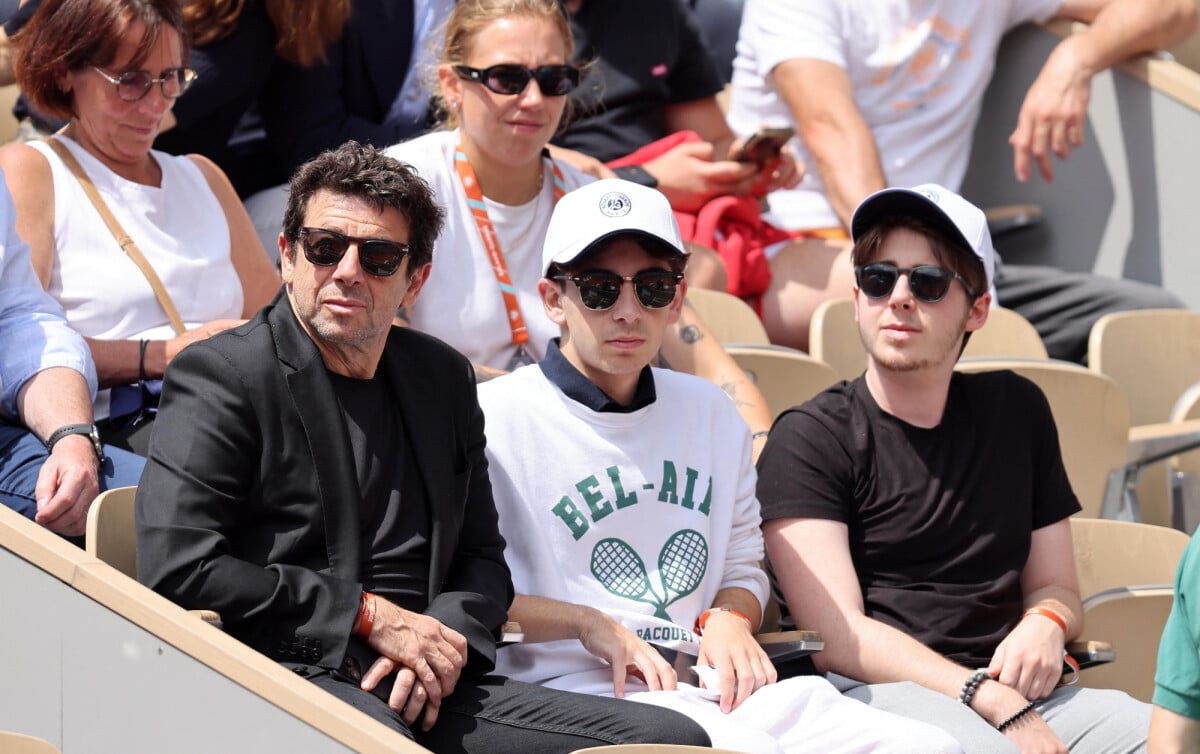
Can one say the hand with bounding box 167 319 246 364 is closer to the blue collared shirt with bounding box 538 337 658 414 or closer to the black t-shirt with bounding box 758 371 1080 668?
the blue collared shirt with bounding box 538 337 658 414

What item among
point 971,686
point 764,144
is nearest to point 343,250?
point 971,686

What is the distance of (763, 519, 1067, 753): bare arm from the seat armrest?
21cm

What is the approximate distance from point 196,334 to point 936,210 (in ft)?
5.32

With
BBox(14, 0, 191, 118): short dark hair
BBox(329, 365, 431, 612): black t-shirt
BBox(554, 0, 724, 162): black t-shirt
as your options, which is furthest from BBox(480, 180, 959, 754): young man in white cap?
BBox(554, 0, 724, 162): black t-shirt

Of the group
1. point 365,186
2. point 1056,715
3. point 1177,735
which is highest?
point 365,186

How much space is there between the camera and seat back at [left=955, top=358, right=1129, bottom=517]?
413cm

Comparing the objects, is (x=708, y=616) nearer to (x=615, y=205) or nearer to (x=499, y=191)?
(x=615, y=205)

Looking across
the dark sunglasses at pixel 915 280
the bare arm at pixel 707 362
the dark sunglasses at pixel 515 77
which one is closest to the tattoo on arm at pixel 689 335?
the bare arm at pixel 707 362

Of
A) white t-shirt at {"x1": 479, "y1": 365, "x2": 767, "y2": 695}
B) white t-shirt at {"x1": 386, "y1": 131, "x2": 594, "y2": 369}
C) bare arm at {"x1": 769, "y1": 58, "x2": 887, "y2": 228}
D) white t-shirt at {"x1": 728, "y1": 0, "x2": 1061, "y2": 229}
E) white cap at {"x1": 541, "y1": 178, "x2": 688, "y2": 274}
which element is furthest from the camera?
white t-shirt at {"x1": 728, "y1": 0, "x2": 1061, "y2": 229}

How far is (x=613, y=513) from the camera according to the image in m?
3.03

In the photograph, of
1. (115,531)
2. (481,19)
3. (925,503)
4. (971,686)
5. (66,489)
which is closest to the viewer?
(115,531)

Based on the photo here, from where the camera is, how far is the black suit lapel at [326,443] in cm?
261

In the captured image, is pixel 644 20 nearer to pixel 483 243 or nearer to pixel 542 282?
pixel 483 243

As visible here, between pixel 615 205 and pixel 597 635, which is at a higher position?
pixel 615 205
